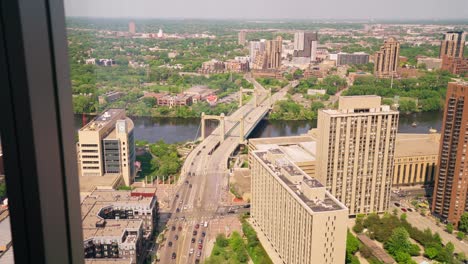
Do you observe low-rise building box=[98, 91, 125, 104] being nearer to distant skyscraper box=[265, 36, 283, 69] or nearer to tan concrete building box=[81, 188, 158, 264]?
tan concrete building box=[81, 188, 158, 264]

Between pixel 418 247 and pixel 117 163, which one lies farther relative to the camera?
pixel 117 163

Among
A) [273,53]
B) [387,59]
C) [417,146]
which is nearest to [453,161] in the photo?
[417,146]

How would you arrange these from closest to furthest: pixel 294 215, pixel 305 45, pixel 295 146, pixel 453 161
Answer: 1. pixel 294 215
2. pixel 453 161
3. pixel 295 146
4. pixel 305 45

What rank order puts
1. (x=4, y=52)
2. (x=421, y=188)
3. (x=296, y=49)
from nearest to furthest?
1. (x=4, y=52)
2. (x=421, y=188)
3. (x=296, y=49)

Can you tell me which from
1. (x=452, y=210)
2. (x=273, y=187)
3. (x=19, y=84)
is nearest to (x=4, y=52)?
(x=19, y=84)

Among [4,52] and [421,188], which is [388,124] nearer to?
[421,188]

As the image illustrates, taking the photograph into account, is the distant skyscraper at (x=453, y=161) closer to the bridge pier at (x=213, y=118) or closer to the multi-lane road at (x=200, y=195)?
the multi-lane road at (x=200, y=195)

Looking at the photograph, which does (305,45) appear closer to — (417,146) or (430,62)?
(430,62)
